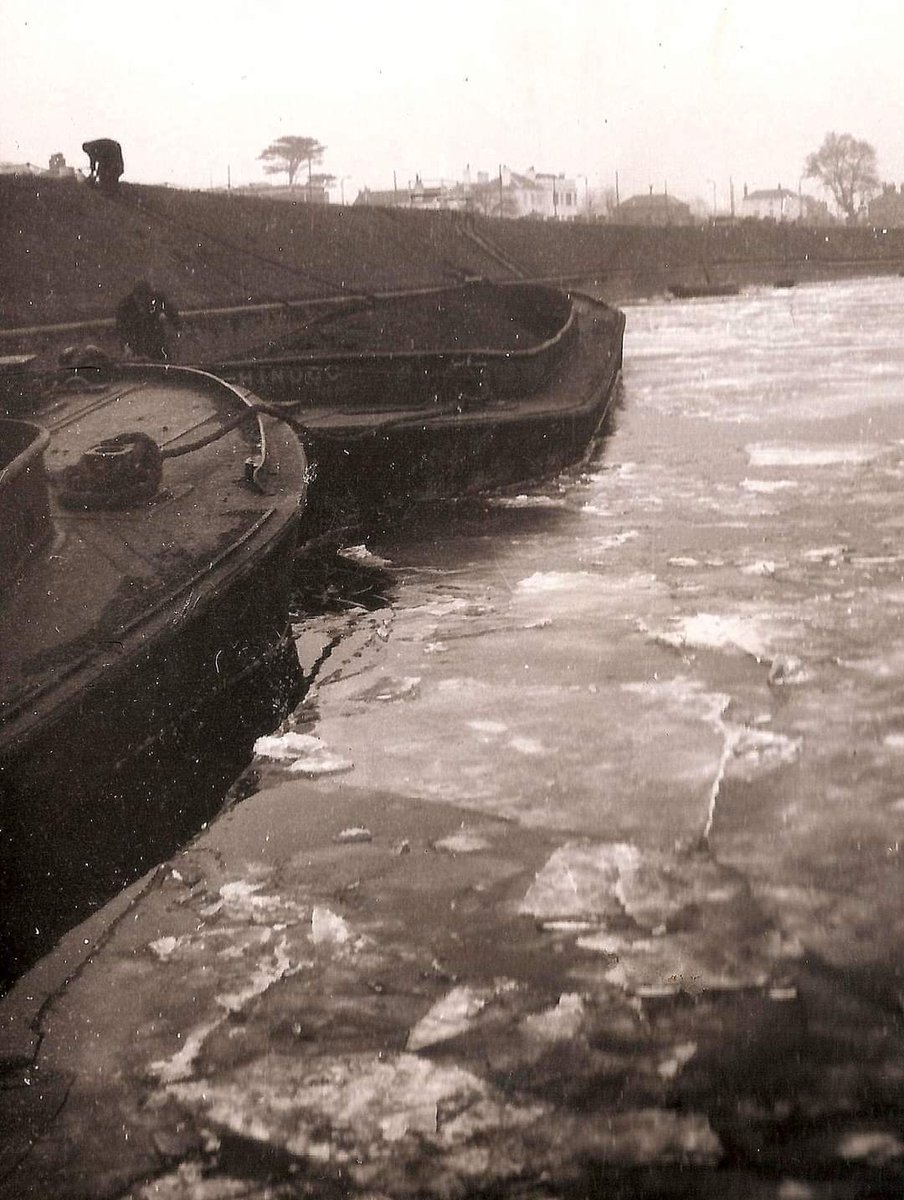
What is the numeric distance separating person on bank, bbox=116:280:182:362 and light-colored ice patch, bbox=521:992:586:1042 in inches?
420

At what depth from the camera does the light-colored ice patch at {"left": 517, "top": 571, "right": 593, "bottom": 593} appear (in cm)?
919

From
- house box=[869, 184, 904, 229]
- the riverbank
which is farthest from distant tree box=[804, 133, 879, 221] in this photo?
the riverbank

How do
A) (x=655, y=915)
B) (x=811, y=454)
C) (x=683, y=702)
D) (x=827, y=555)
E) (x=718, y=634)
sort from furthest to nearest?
(x=811, y=454) → (x=827, y=555) → (x=718, y=634) → (x=683, y=702) → (x=655, y=915)

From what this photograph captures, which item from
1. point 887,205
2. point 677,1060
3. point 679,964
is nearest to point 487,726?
point 679,964

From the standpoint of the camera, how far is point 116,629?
18.1 ft

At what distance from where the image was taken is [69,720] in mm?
4801

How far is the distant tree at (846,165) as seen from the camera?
99.3 metres

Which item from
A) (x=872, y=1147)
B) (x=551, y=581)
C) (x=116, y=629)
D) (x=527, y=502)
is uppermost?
(x=116, y=629)

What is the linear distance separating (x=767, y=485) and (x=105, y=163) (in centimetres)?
2209

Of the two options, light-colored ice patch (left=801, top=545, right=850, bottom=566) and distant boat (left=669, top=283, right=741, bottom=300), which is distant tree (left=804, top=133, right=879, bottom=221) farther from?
light-colored ice patch (left=801, top=545, right=850, bottom=566)

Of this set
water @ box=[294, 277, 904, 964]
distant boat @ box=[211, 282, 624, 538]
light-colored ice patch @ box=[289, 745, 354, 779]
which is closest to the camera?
water @ box=[294, 277, 904, 964]

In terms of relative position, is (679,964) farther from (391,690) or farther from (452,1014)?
(391,690)

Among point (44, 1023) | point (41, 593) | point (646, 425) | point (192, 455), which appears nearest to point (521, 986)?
point (44, 1023)

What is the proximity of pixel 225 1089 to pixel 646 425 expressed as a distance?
48.3 ft
